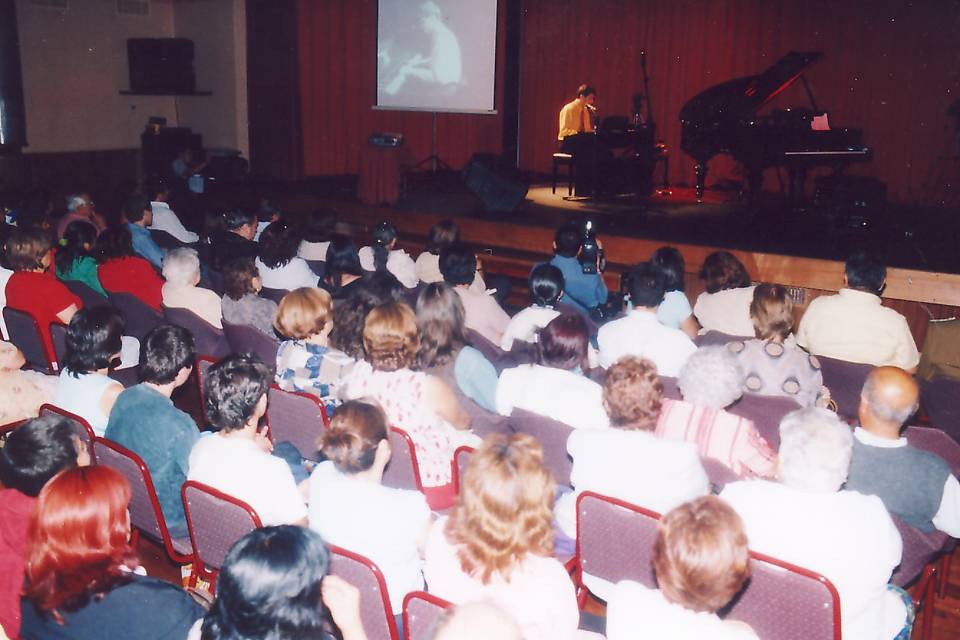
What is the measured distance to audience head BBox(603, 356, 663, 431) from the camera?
2629mm

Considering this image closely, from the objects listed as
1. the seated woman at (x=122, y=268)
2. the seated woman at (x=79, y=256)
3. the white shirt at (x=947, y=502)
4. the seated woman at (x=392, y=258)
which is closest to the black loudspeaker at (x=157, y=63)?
the seated woman at (x=79, y=256)

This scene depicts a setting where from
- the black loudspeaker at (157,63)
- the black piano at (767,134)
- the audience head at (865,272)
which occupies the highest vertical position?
the black loudspeaker at (157,63)

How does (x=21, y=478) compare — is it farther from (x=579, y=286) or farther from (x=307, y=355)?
(x=579, y=286)

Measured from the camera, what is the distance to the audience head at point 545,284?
14.3ft

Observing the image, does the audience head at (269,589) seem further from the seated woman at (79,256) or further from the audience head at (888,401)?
the seated woman at (79,256)

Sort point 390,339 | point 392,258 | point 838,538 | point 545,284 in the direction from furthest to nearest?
point 392,258, point 545,284, point 390,339, point 838,538

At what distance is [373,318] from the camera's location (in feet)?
10.4

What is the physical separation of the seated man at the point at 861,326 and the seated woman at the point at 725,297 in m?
0.38

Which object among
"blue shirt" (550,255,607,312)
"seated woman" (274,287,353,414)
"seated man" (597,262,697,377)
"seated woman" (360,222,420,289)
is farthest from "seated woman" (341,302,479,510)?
"seated woman" (360,222,420,289)

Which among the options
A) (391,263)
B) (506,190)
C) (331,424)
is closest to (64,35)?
(506,190)

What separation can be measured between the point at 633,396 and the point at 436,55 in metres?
8.66

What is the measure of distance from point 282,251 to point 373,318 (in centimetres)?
227

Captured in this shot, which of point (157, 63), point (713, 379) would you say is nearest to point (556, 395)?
point (713, 379)

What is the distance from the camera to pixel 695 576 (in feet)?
5.58
